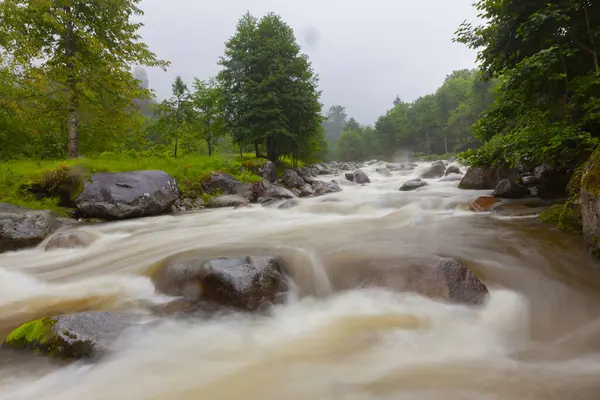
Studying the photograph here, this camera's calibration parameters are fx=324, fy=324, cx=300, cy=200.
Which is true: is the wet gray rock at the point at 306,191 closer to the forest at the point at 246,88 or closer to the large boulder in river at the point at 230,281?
the forest at the point at 246,88

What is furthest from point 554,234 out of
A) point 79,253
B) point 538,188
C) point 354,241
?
point 79,253

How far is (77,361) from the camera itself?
2717 mm

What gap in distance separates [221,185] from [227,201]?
156cm

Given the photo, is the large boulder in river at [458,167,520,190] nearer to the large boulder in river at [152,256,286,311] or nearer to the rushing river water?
the rushing river water

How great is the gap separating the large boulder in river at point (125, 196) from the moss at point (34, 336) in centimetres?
730

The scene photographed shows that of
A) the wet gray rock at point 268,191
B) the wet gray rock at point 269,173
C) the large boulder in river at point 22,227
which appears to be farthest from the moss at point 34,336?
the wet gray rock at point 269,173

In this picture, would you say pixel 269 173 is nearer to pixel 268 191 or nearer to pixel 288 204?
pixel 268 191

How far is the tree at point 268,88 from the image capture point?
18.5m

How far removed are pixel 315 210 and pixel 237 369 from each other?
8.40 m

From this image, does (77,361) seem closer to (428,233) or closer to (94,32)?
(428,233)

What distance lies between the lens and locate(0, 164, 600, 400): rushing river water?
2.55 metres

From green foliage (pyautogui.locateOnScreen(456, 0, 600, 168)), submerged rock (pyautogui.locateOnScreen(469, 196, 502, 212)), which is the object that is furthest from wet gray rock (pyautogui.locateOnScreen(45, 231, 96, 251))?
submerged rock (pyautogui.locateOnScreen(469, 196, 502, 212))

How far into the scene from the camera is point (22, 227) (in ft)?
22.8

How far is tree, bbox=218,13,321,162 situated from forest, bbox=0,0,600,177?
0.25ft
